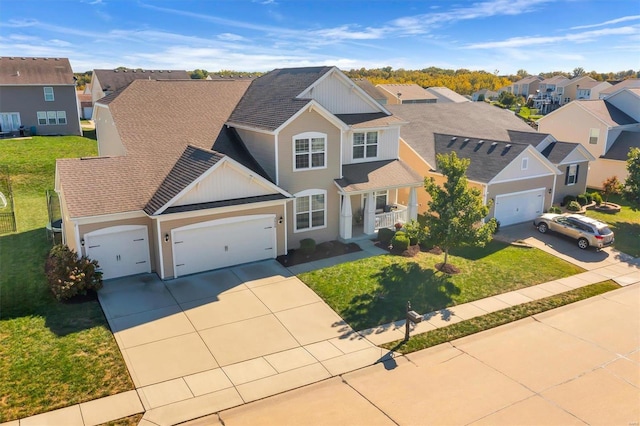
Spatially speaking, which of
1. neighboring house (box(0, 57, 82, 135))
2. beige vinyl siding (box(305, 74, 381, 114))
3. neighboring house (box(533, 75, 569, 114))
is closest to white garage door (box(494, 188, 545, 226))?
beige vinyl siding (box(305, 74, 381, 114))

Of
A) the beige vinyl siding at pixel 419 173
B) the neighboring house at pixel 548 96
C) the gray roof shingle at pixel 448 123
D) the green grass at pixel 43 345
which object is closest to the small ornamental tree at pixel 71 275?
the green grass at pixel 43 345

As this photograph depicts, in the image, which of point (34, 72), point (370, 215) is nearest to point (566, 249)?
point (370, 215)

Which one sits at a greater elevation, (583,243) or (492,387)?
(583,243)

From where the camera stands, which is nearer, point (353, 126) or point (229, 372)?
point (229, 372)

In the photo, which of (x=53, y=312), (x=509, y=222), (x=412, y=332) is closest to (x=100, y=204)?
(x=53, y=312)

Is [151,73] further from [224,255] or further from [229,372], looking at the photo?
[229,372]

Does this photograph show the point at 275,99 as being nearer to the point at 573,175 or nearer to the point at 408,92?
the point at 573,175

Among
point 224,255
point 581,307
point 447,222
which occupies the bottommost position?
point 581,307

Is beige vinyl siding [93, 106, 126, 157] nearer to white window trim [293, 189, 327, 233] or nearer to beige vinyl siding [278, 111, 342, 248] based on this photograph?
beige vinyl siding [278, 111, 342, 248]
